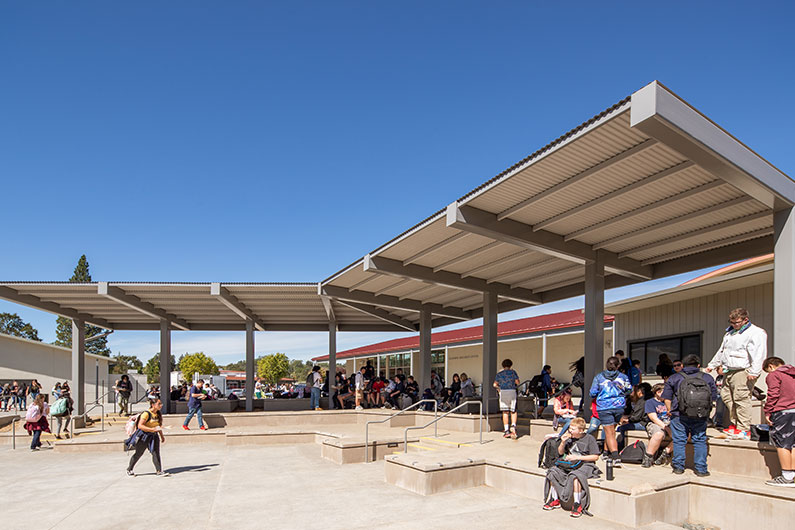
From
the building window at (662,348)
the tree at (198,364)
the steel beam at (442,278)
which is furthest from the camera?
the tree at (198,364)

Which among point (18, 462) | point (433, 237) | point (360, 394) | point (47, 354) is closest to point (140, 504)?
point (18, 462)

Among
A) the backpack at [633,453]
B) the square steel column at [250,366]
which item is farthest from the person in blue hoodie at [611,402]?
the square steel column at [250,366]

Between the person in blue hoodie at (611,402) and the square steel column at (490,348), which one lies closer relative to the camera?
the person in blue hoodie at (611,402)

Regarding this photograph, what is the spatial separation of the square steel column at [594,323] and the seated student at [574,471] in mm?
4193

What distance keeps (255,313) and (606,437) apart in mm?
15770

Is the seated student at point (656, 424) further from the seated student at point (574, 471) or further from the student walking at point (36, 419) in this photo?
the student walking at point (36, 419)

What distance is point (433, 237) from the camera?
1214 centimetres

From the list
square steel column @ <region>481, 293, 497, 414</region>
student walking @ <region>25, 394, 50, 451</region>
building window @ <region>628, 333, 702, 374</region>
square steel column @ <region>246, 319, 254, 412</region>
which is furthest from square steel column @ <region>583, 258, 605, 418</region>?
student walking @ <region>25, 394, 50, 451</region>

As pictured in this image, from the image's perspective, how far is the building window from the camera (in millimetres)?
14914

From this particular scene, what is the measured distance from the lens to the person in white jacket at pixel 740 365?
7.47 metres

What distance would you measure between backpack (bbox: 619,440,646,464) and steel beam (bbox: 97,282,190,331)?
1449 centimetres

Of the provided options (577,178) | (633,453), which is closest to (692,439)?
(633,453)

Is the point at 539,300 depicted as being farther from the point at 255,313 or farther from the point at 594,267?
the point at 255,313

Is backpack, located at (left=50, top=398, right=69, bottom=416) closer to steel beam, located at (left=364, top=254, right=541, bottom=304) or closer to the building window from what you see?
steel beam, located at (left=364, top=254, right=541, bottom=304)
